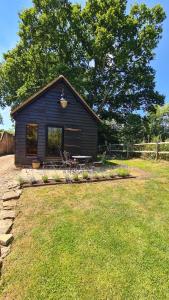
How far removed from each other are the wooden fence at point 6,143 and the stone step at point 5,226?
13.7 meters

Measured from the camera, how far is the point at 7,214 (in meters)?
6.16

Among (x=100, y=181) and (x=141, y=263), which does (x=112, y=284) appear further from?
(x=100, y=181)

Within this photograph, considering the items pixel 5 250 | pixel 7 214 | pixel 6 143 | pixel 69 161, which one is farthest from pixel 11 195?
pixel 6 143

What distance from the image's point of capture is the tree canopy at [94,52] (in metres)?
22.5

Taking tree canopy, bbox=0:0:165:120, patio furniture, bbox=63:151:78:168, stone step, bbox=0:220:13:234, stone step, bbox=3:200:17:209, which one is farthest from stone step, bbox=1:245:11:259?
tree canopy, bbox=0:0:165:120

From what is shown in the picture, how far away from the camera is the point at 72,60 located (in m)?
25.0

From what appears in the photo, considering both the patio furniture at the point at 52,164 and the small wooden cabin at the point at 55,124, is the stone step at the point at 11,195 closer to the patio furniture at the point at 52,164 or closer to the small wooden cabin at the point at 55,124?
the patio furniture at the point at 52,164

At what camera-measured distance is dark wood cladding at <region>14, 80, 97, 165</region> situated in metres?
12.5

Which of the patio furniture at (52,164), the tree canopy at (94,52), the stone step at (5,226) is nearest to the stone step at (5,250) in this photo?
the stone step at (5,226)

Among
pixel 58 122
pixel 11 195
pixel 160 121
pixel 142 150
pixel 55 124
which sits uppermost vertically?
pixel 160 121

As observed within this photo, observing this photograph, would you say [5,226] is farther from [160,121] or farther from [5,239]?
[160,121]

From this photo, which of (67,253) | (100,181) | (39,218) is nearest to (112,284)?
(67,253)

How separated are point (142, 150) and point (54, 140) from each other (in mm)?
6440

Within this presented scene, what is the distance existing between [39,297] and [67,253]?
39.5 inches
